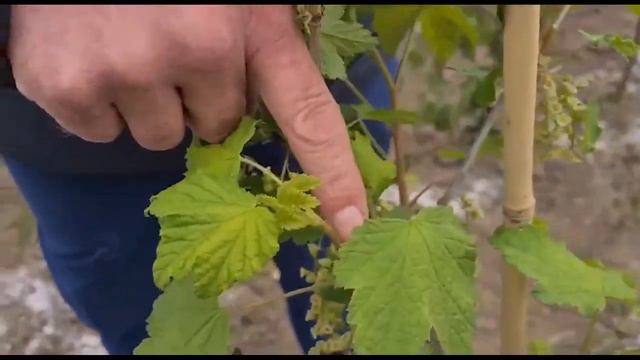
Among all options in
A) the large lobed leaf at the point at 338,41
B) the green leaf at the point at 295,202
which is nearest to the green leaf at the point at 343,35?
the large lobed leaf at the point at 338,41

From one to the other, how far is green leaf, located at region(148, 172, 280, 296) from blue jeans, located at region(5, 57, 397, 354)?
10.2 inches

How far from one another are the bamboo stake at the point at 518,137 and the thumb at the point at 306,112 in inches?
3.9

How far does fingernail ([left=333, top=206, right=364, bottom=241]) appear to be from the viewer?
0.64 metres

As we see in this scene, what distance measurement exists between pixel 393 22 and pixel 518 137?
0.49 feet

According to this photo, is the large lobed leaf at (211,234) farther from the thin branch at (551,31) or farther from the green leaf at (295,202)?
the thin branch at (551,31)

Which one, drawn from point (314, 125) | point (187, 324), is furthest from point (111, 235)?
point (314, 125)

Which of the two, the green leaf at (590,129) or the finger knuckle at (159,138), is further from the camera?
the green leaf at (590,129)

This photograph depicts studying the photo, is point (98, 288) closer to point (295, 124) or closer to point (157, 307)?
point (157, 307)

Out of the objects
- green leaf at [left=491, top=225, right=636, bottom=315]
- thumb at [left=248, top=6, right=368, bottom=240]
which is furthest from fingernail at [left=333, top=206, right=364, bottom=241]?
green leaf at [left=491, top=225, right=636, bottom=315]

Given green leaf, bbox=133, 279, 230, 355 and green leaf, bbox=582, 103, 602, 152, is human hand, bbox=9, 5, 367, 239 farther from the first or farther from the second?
green leaf, bbox=582, 103, 602, 152

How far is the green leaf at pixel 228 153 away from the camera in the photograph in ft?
2.08

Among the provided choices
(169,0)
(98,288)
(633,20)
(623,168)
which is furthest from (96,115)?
(633,20)

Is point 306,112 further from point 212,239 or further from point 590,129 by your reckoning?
point 590,129

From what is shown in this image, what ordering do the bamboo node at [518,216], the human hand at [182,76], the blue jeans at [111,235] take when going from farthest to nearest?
the blue jeans at [111,235] < the bamboo node at [518,216] < the human hand at [182,76]
